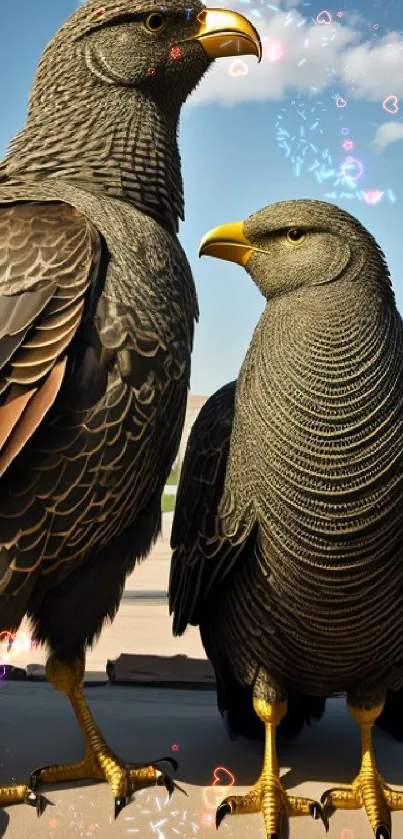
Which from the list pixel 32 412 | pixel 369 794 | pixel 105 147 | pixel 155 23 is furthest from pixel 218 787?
pixel 155 23

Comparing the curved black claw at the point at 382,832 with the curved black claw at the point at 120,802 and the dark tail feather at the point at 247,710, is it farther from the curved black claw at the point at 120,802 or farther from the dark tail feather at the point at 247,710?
the curved black claw at the point at 120,802

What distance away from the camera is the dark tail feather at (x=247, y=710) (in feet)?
7.77

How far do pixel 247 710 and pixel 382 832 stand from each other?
0.52 metres

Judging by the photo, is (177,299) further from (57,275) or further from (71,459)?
(71,459)

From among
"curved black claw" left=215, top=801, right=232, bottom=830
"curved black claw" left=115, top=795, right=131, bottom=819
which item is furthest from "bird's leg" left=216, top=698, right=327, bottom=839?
"curved black claw" left=115, top=795, right=131, bottom=819

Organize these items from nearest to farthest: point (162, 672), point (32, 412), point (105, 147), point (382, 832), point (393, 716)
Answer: point (32, 412)
point (382, 832)
point (105, 147)
point (393, 716)
point (162, 672)

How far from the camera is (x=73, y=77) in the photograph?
7.50ft

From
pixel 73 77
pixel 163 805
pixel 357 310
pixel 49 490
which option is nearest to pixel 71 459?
pixel 49 490

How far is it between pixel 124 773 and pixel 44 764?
0.83 feet

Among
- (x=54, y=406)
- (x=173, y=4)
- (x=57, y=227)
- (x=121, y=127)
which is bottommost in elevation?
(x=54, y=406)

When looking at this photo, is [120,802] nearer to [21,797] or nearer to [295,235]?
[21,797]

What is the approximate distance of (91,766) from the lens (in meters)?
2.19

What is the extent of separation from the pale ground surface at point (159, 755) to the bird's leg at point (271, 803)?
0.02 m

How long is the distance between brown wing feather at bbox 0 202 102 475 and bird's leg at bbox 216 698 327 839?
0.93 metres
